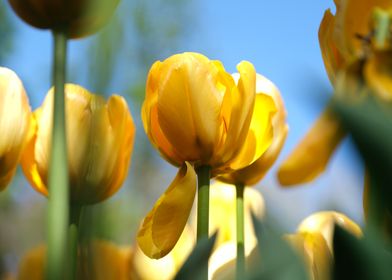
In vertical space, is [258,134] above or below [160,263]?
above

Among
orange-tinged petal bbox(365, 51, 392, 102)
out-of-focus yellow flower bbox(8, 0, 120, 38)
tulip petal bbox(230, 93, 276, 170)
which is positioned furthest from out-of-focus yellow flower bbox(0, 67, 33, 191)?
orange-tinged petal bbox(365, 51, 392, 102)

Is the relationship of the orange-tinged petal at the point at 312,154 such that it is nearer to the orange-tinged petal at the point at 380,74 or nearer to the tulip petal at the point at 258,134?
the orange-tinged petal at the point at 380,74

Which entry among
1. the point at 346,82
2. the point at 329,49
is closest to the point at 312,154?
the point at 346,82

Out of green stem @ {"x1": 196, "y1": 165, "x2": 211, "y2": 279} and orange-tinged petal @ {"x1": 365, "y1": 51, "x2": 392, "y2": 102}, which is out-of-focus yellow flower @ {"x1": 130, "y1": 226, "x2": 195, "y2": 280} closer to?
green stem @ {"x1": 196, "y1": 165, "x2": 211, "y2": 279}

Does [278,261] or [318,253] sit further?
[318,253]

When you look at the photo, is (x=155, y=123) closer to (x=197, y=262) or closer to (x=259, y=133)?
(x=259, y=133)
